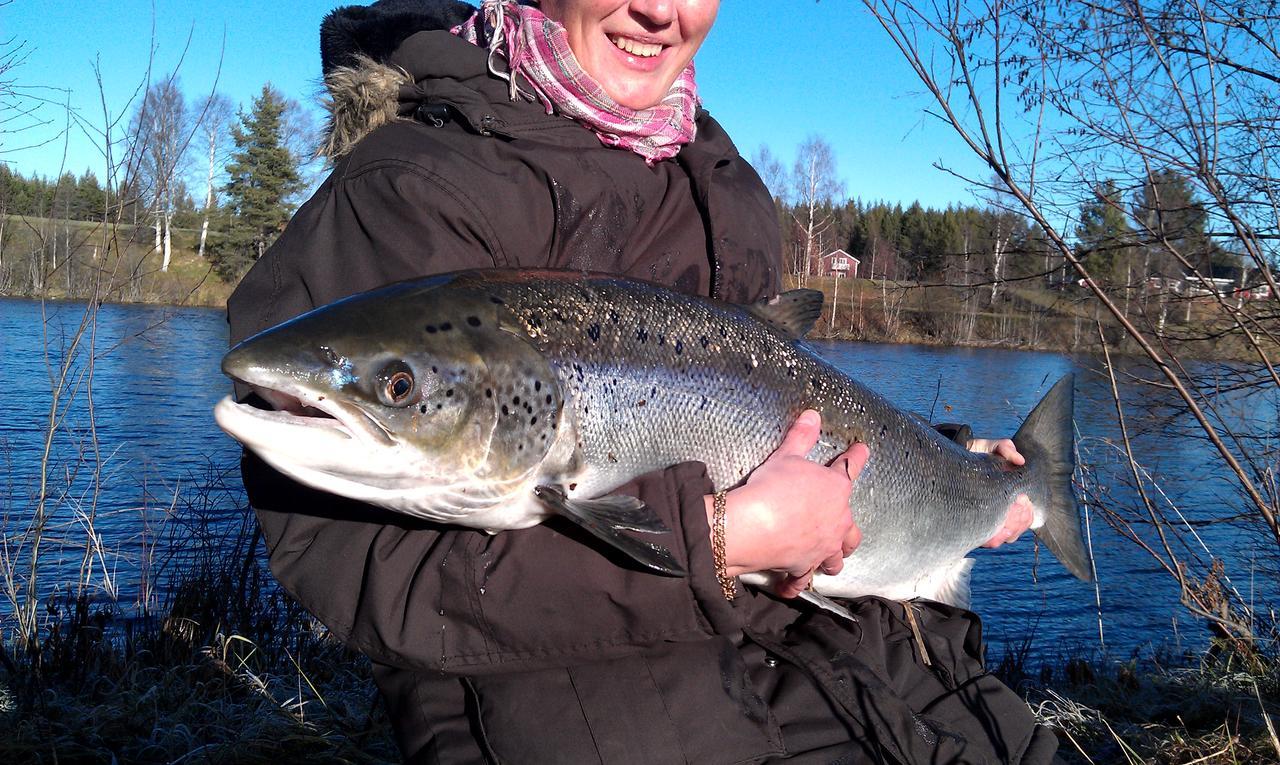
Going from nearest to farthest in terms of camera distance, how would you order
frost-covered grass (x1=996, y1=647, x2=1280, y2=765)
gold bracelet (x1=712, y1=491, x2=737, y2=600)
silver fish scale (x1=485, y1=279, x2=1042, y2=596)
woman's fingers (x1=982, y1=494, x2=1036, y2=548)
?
gold bracelet (x1=712, y1=491, x2=737, y2=600), silver fish scale (x1=485, y1=279, x2=1042, y2=596), woman's fingers (x1=982, y1=494, x2=1036, y2=548), frost-covered grass (x1=996, y1=647, x2=1280, y2=765)

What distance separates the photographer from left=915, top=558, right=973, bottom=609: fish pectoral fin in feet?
10.3

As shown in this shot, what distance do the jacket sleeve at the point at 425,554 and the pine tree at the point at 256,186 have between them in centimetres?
4796

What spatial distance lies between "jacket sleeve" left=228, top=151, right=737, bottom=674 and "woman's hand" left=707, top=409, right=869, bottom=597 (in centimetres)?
13

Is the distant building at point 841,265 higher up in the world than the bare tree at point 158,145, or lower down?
higher up

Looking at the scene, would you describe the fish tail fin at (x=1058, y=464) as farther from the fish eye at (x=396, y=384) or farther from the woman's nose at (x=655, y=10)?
the fish eye at (x=396, y=384)

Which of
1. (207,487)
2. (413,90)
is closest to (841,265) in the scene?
(207,487)

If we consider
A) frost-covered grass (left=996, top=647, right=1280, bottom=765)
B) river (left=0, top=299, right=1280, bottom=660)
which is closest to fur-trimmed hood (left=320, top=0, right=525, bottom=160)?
frost-covered grass (left=996, top=647, right=1280, bottom=765)

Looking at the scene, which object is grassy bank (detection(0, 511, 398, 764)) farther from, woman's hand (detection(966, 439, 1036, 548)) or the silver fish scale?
woman's hand (detection(966, 439, 1036, 548))

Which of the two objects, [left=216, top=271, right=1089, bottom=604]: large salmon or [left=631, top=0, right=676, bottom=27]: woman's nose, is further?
[left=631, top=0, right=676, bottom=27]: woman's nose

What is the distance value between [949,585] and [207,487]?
22.7 ft

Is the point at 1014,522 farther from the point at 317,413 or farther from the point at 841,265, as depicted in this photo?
the point at 841,265

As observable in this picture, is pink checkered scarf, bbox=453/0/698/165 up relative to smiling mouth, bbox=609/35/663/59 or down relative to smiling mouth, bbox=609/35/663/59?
down

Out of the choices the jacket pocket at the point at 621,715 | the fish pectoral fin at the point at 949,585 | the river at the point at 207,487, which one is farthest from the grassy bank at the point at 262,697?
the jacket pocket at the point at 621,715

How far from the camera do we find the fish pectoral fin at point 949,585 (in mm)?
3127
